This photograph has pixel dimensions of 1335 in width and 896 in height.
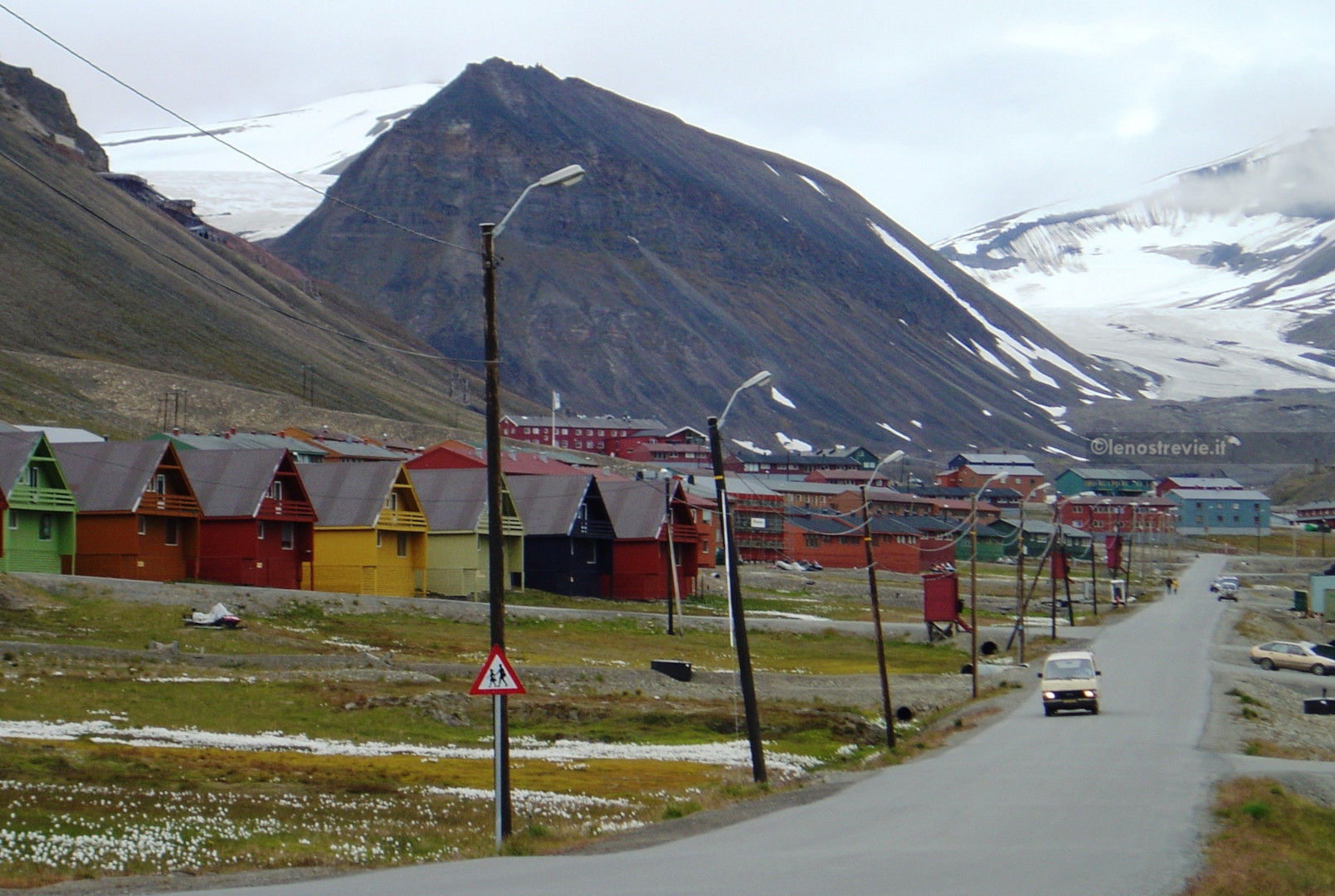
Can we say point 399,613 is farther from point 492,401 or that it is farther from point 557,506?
point 492,401

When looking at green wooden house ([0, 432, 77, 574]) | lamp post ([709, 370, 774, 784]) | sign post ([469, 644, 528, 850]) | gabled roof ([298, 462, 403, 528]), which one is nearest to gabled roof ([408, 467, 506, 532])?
gabled roof ([298, 462, 403, 528])

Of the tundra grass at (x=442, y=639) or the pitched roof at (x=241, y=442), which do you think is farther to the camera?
the pitched roof at (x=241, y=442)

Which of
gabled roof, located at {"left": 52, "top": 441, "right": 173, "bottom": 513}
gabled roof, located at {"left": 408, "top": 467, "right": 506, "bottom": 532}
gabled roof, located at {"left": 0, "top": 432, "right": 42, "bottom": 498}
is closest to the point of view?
gabled roof, located at {"left": 0, "top": 432, "right": 42, "bottom": 498}

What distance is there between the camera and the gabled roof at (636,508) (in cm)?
9712

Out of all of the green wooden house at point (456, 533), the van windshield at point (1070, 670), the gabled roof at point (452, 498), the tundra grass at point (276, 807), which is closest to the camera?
the tundra grass at point (276, 807)

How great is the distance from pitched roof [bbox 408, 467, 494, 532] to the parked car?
139ft

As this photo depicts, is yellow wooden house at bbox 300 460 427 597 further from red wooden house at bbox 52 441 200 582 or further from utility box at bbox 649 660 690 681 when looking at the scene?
utility box at bbox 649 660 690 681

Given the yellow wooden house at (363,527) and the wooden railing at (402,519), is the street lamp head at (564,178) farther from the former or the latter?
→ the wooden railing at (402,519)

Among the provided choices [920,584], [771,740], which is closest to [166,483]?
[771,740]

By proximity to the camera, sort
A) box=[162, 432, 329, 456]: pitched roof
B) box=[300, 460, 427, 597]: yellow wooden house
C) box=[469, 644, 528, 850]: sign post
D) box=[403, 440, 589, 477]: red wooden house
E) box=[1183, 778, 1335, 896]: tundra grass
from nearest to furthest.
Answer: box=[1183, 778, 1335, 896]: tundra grass
box=[469, 644, 528, 850]: sign post
box=[300, 460, 427, 597]: yellow wooden house
box=[403, 440, 589, 477]: red wooden house
box=[162, 432, 329, 456]: pitched roof

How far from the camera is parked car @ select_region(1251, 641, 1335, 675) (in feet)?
249

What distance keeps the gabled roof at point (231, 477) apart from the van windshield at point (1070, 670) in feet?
137

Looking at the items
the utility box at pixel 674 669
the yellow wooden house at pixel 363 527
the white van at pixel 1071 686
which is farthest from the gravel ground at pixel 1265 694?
the yellow wooden house at pixel 363 527

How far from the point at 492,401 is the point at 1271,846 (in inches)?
580
